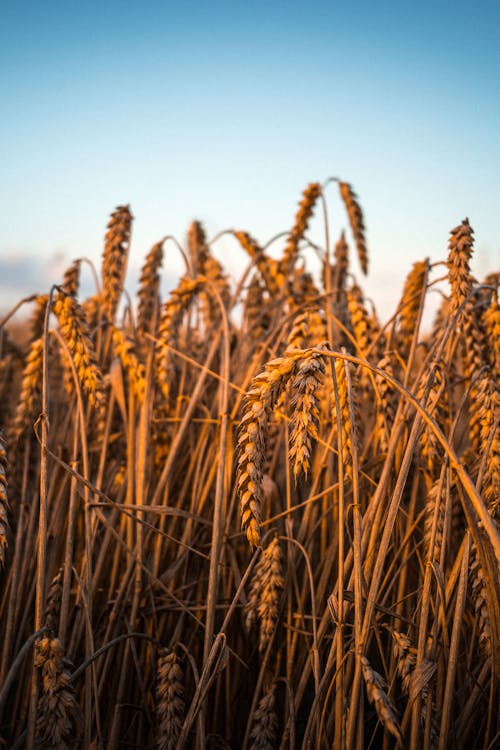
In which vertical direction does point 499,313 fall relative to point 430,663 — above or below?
above

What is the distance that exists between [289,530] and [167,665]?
1.60ft

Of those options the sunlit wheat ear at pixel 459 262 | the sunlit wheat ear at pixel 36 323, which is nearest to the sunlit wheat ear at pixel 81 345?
the sunlit wheat ear at pixel 459 262

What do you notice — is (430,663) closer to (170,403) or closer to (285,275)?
(170,403)

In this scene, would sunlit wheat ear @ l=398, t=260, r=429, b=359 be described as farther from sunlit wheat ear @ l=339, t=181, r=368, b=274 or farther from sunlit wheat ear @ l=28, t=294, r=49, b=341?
sunlit wheat ear @ l=28, t=294, r=49, b=341

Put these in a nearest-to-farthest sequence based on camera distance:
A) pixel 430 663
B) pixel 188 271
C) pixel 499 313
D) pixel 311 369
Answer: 1. pixel 311 369
2. pixel 430 663
3. pixel 499 313
4. pixel 188 271

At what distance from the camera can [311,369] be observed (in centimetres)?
110

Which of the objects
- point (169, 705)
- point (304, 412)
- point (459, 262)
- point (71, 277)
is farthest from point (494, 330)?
point (71, 277)

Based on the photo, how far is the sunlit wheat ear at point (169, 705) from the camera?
4.78 ft

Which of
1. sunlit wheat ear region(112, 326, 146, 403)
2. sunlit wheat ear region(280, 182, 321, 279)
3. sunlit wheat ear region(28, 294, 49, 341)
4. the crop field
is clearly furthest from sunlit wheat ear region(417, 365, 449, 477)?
sunlit wheat ear region(28, 294, 49, 341)

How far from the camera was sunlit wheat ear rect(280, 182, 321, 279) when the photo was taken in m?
2.78

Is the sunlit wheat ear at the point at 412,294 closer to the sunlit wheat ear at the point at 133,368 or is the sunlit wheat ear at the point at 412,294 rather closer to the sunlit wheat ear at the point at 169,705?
the sunlit wheat ear at the point at 133,368

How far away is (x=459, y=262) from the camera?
155 cm

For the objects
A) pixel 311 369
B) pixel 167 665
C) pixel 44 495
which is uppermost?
pixel 311 369

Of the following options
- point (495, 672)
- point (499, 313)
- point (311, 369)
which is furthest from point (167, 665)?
point (499, 313)
